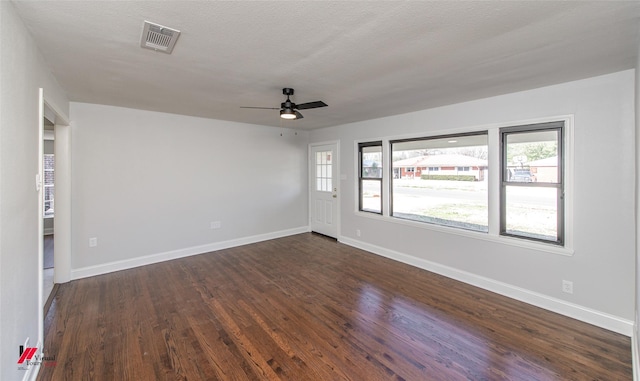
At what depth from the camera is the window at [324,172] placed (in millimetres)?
5871

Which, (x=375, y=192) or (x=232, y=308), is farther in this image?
(x=375, y=192)

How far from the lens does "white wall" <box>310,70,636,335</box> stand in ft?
8.13

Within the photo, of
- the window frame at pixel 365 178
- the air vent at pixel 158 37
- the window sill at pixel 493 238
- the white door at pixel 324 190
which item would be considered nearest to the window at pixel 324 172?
the white door at pixel 324 190

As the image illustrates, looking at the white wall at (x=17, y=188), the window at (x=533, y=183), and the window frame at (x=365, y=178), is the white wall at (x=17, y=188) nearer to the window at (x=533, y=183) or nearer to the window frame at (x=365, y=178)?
the window frame at (x=365, y=178)

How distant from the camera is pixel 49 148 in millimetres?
6039

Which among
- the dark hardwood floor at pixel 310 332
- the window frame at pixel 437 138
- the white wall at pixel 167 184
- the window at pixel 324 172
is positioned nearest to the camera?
the dark hardwood floor at pixel 310 332

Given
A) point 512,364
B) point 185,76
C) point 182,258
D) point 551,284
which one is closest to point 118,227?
point 182,258

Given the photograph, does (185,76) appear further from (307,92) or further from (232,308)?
(232,308)

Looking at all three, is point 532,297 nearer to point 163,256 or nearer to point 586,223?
point 586,223

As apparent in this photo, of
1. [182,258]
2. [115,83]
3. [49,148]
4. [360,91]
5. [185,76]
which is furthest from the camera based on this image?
[49,148]

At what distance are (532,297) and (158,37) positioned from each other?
4.33 m

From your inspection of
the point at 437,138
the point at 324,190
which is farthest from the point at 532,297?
the point at 324,190

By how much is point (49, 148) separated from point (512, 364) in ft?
29.2

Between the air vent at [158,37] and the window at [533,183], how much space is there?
354 centimetres
